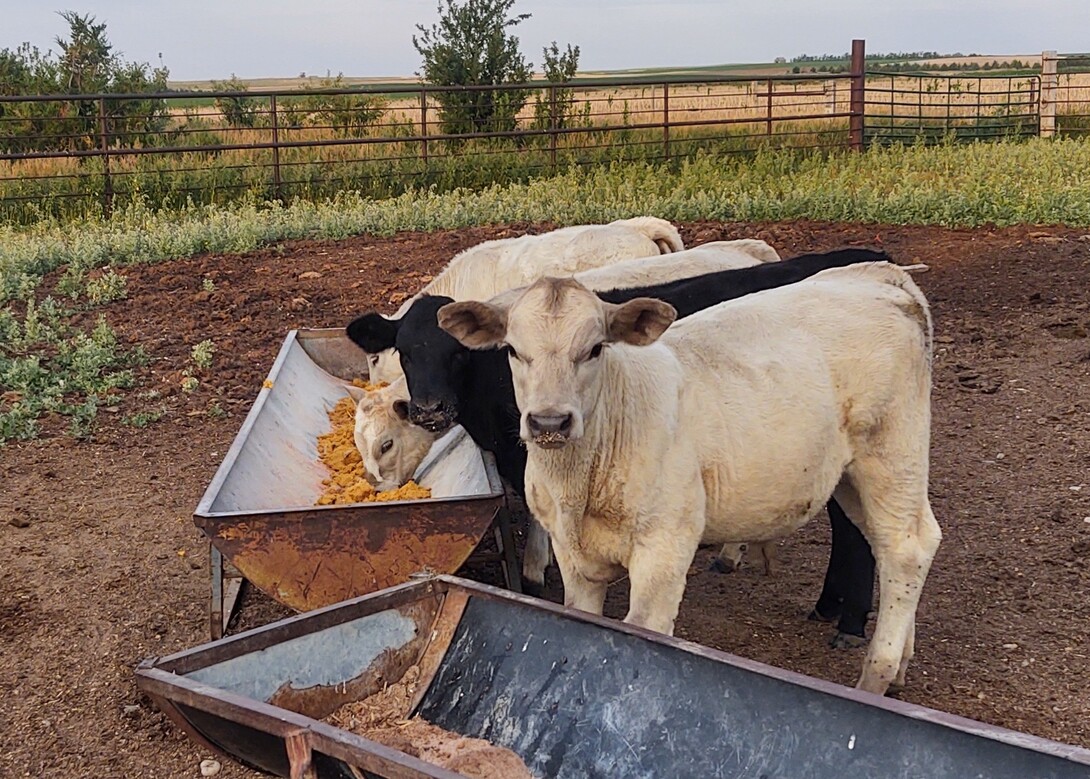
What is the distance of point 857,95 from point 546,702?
17.9 metres

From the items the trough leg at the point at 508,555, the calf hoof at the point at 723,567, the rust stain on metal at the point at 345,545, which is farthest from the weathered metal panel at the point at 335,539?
the calf hoof at the point at 723,567

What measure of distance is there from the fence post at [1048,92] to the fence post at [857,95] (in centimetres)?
598

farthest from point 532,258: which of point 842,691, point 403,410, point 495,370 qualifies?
point 842,691

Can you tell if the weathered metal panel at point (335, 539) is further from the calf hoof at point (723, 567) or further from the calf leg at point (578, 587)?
the calf hoof at point (723, 567)

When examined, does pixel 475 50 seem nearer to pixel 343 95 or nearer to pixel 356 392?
pixel 343 95

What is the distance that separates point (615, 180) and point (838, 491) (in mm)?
11771

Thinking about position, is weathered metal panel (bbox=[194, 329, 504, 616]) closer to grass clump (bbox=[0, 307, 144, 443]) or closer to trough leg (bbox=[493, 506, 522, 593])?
trough leg (bbox=[493, 506, 522, 593])

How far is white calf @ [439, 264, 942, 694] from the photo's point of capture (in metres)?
4.18

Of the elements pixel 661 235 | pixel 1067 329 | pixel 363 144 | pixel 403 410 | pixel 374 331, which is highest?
pixel 363 144

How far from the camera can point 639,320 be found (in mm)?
4188

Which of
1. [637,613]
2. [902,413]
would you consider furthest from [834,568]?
[637,613]

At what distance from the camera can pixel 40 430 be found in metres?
8.55

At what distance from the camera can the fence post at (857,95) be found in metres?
20.2

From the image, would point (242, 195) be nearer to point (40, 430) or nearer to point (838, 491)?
point (40, 430)
